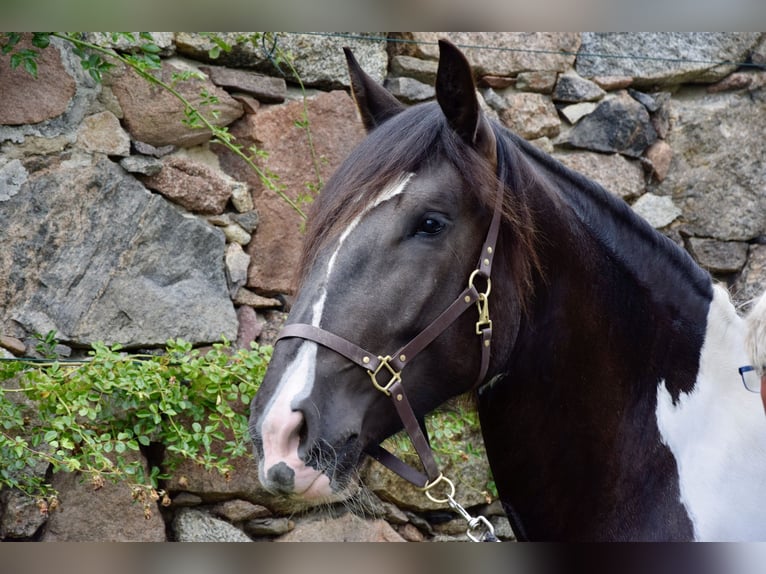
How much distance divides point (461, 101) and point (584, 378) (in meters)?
0.68

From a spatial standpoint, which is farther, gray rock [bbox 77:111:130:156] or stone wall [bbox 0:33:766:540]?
gray rock [bbox 77:111:130:156]

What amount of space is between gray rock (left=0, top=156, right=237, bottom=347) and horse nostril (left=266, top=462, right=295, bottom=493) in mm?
1390

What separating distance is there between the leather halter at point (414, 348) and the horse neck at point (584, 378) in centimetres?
15

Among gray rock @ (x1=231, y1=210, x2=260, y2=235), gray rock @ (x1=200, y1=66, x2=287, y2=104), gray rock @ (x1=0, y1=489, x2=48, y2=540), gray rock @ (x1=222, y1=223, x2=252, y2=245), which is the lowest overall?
gray rock @ (x1=0, y1=489, x2=48, y2=540)

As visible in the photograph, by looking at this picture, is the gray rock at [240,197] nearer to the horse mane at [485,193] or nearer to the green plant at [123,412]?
the green plant at [123,412]

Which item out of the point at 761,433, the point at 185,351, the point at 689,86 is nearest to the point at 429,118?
the point at 761,433

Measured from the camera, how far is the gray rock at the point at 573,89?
342 cm

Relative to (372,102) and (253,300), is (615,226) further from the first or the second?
(253,300)

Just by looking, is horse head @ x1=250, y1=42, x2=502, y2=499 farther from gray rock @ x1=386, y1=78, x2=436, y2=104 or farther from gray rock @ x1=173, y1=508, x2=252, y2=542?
gray rock @ x1=386, y1=78, x2=436, y2=104

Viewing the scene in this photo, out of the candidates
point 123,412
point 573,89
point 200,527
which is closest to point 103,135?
point 123,412

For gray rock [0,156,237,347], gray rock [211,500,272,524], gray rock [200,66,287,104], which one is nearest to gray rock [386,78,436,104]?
gray rock [200,66,287,104]

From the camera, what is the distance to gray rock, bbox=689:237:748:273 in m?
3.48

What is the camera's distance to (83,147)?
2639 mm
